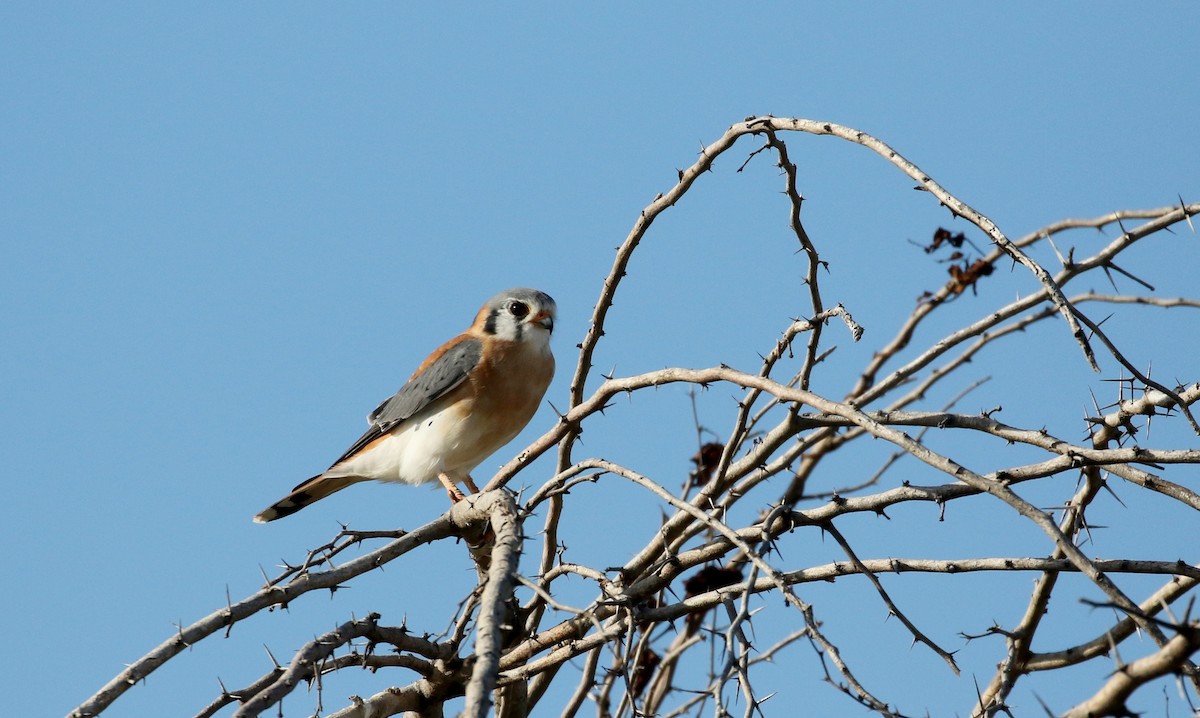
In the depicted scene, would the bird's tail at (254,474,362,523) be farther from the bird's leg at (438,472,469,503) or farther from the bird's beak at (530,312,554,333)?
the bird's beak at (530,312,554,333)

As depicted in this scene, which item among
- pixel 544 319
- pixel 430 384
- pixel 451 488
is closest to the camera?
pixel 451 488

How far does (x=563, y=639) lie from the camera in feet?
12.8

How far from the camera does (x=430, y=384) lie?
18.6 feet

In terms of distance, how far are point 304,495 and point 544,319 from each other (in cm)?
144

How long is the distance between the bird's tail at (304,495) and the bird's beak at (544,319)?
3.82ft

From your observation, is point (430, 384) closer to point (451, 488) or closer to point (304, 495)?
point (451, 488)

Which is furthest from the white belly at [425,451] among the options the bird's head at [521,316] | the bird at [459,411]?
the bird's head at [521,316]

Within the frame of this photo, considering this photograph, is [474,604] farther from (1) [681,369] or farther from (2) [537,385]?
(2) [537,385]

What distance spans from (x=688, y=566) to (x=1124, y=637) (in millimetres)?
1365

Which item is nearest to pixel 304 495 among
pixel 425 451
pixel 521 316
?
pixel 425 451

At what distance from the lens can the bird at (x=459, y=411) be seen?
5.53 metres

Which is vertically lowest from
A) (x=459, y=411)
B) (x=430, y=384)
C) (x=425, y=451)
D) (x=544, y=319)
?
(x=425, y=451)

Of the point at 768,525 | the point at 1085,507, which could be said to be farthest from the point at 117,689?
the point at 1085,507

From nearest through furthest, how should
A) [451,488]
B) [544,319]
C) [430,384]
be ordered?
[451,488]
[430,384]
[544,319]
